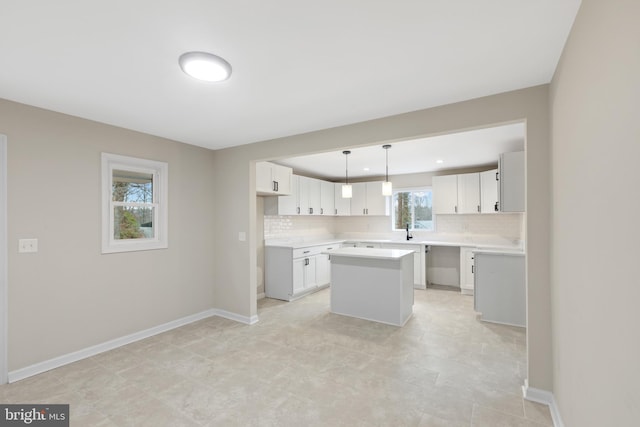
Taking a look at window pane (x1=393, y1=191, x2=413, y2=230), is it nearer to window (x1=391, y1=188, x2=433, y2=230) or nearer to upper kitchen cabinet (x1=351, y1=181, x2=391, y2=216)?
window (x1=391, y1=188, x2=433, y2=230)

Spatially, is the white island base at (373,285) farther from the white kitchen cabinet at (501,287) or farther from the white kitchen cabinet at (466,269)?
the white kitchen cabinet at (466,269)

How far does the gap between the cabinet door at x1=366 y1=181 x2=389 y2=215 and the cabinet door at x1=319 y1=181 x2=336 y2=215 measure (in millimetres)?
792

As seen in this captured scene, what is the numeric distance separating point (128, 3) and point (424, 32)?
1512 mm

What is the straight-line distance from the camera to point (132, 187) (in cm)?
347

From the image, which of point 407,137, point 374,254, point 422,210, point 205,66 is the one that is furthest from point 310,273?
point 205,66

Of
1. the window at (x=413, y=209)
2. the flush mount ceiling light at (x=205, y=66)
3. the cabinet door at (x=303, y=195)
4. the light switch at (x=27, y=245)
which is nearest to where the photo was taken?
the flush mount ceiling light at (x=205, y=66)

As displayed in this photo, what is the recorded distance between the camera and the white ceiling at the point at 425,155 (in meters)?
3.69

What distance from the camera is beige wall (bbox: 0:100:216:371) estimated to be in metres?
2.55

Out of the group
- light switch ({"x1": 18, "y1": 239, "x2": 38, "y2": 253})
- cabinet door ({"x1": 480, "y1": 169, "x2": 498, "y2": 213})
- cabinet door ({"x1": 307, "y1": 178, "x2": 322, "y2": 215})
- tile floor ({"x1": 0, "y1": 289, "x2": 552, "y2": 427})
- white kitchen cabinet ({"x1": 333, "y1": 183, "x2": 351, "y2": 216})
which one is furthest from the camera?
white kitchen cabinet ({"x1": 333, "y1": 183, "x2": 351, "y2": 216})

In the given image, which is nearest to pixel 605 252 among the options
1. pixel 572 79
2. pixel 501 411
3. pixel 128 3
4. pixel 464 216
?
pixel 572 79

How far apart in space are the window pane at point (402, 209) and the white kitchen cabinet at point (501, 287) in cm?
267

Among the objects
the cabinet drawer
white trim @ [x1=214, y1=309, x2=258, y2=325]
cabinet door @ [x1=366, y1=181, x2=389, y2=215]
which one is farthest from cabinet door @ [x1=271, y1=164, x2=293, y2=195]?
cabinet door @ [x1=366, y1=181, x2=389, y2=215]

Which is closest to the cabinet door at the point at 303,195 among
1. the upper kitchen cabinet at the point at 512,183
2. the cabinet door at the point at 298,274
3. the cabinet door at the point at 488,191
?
the cabinet door at the point at 298,274

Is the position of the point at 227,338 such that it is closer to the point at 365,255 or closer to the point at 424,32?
the point at 365,255
